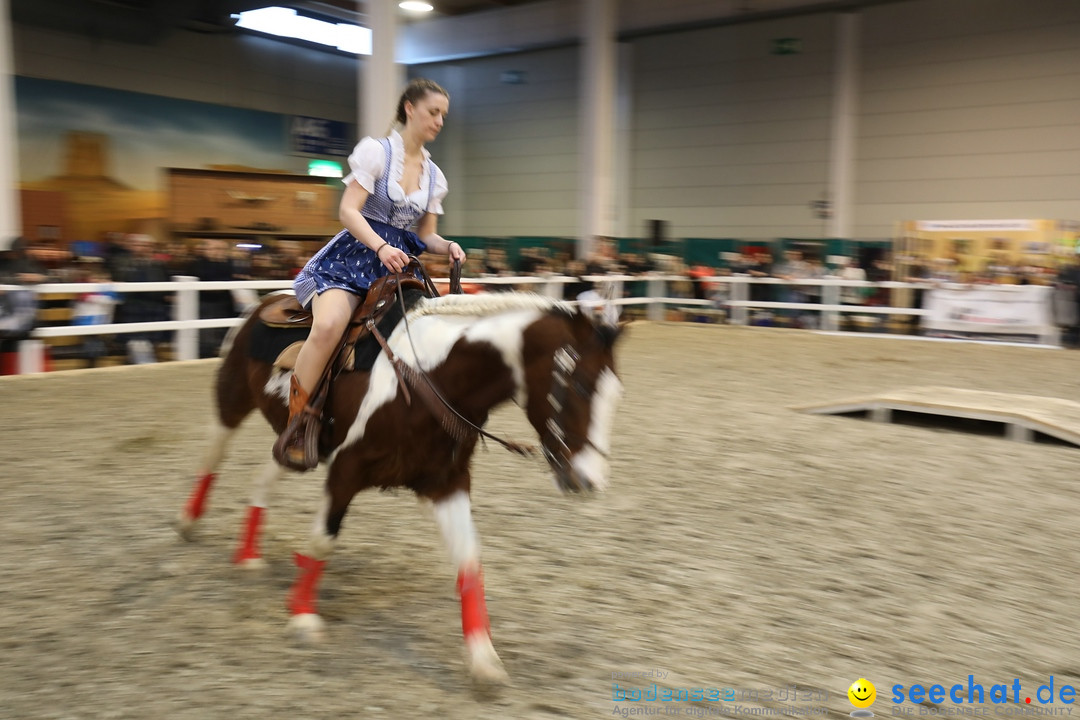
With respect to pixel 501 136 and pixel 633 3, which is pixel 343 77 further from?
pixel 633 3

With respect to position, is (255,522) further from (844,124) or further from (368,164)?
(844,124)

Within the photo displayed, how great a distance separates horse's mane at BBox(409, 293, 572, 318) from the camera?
8.75 ft

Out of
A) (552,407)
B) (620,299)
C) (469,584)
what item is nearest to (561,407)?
(552,407)

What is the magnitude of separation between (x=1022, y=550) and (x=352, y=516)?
342 centimetres

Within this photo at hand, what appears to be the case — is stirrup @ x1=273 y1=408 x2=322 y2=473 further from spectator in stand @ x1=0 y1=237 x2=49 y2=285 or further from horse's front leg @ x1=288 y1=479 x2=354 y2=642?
spectator in stand @ x1=0 y1=237 x2=49 y2=285

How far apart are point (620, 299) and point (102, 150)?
13782mm

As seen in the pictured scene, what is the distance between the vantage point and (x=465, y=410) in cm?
272

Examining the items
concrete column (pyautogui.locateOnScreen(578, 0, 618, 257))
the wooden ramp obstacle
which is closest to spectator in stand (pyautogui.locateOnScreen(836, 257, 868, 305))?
concrete column (pyautogui.locateOnScreen(578, 0, 618, 257))

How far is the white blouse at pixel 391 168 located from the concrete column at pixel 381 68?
38.9ft

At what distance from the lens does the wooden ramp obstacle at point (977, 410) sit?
6160 mm

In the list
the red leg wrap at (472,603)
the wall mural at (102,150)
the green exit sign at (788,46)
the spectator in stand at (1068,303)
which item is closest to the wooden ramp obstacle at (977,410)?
the red leg wrap at (472,603)

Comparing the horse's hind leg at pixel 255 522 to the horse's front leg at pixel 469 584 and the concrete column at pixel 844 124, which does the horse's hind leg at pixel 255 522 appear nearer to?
the horse's front leg at pixel 469 584

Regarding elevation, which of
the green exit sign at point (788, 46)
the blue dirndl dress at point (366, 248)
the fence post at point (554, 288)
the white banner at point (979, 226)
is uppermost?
the green exit sign at point (788, 46)

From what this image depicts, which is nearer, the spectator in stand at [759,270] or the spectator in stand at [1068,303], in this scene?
the spectator in stand at [1068,303]
